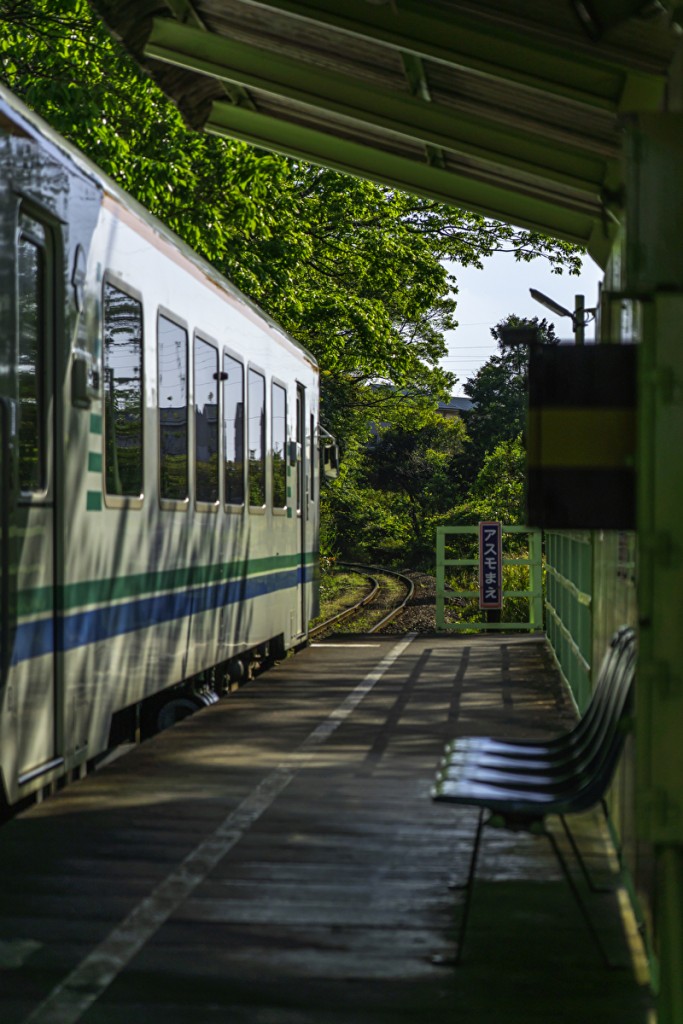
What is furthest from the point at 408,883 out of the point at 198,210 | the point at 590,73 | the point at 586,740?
the point at 198,210

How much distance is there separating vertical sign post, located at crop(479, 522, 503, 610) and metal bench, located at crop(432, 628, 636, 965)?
16.0 m

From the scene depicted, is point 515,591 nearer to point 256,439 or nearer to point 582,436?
point 256,439

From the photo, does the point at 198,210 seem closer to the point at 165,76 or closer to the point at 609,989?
the point at 165,76

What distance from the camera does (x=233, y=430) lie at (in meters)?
11.9

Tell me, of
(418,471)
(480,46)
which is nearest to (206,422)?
(480,46)

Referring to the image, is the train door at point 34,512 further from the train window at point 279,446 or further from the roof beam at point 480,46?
the train window at point 279,446

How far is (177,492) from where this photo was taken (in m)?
9.85

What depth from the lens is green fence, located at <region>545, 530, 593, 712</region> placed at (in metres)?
8.68

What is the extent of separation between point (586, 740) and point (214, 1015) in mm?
1942

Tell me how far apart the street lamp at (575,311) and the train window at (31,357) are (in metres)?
4.35

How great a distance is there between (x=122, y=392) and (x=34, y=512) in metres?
1.76

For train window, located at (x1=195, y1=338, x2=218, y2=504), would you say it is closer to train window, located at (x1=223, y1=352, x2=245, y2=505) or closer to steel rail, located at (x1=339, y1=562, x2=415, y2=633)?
train window, located at (x1=223, y1=352, x2=245, y2=505)

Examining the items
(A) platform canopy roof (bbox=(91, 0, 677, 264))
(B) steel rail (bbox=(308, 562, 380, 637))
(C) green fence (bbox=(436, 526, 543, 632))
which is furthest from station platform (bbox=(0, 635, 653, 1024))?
(B) steel rail (bbox=(308, 562, 380, 637))

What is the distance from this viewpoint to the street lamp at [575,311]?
11445mm
